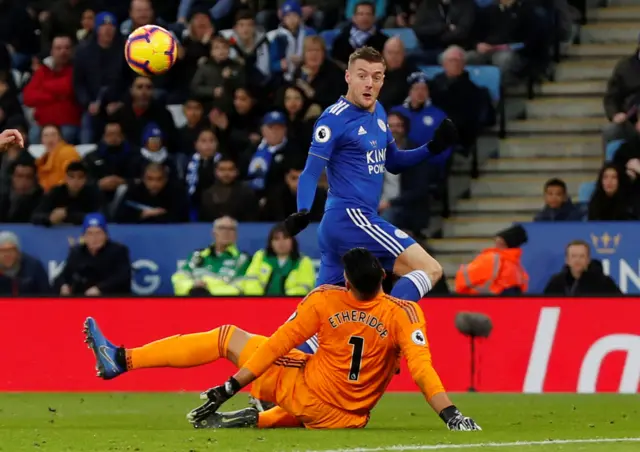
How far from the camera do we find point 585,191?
16.7 meters

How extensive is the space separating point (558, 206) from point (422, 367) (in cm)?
703

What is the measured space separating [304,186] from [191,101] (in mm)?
8140

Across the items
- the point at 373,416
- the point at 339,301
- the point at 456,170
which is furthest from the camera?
the point at 456,170

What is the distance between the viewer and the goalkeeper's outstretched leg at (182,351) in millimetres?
9898

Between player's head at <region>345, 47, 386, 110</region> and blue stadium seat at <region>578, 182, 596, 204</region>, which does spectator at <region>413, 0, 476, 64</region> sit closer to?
blue stadium seat at <region>578, 182, 596, 204</region>

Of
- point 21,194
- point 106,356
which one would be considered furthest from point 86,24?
point 106,356

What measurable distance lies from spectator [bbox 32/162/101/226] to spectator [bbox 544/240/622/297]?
16.7 feet

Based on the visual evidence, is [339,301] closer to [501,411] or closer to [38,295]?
[501,411]

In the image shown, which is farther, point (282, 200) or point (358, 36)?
point (358, 36)

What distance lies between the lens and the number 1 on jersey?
31.2 feet

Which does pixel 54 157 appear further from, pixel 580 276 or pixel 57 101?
pixel 580 276

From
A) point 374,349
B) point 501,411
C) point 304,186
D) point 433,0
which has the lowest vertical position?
point 501,411

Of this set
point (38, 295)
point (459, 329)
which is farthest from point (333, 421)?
point (38, 295)

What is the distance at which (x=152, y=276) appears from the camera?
1619 cm
